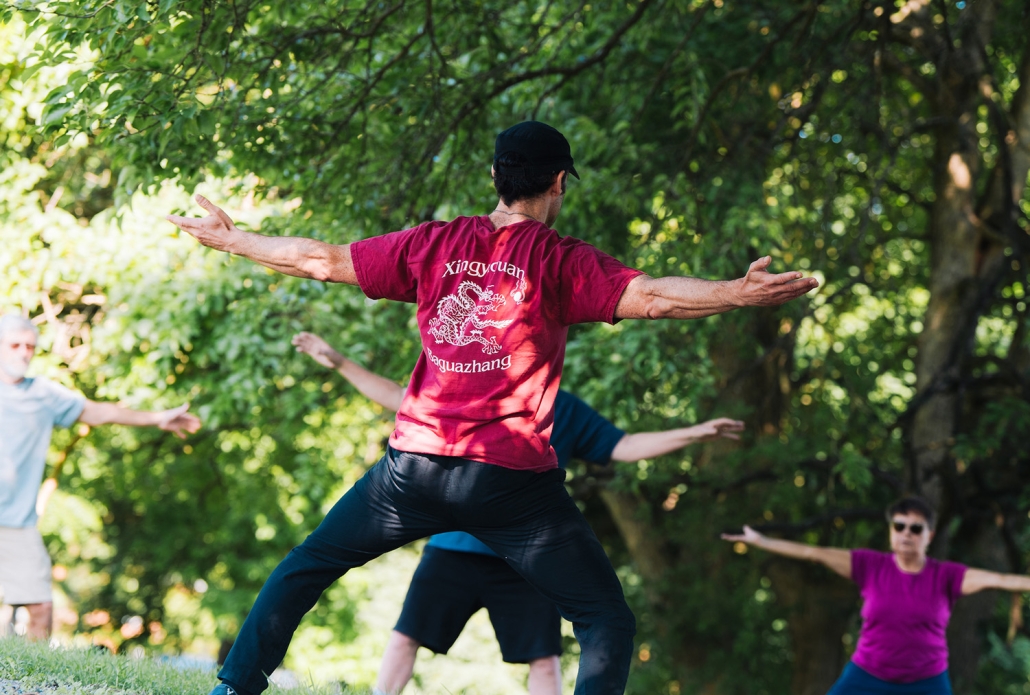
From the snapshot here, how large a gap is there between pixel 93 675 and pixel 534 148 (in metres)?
2.26

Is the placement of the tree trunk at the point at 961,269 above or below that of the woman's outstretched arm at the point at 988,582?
above

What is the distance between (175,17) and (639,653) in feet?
27.8

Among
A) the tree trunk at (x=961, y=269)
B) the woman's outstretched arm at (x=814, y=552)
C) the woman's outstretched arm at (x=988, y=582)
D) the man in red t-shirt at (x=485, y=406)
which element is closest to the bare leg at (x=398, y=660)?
the man in red t-shirt at (x=485, y=406)

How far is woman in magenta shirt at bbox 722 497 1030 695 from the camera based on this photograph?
17.9 ft

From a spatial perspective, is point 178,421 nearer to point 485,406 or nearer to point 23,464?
point 23,464

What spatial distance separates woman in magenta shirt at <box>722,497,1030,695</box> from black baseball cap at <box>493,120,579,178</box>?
3.59 meters

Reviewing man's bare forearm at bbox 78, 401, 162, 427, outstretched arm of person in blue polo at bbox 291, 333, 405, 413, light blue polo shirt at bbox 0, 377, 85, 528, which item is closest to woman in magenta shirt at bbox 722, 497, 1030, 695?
outstretched arm of person in blue polo at bbox 291, 333, 405, 413

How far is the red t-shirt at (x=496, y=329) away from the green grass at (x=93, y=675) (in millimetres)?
1208

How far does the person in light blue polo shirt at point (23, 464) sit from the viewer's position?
5004mm

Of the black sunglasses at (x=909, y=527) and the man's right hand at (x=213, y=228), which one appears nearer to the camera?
the man's right hand at (x=213, y=228)

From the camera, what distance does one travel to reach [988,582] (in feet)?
18.6

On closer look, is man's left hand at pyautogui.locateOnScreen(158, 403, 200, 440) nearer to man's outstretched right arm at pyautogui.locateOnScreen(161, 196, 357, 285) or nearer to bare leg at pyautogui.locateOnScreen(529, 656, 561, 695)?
bare leg at pyautogui.locateOnScreen(529, 656, 561, 695)

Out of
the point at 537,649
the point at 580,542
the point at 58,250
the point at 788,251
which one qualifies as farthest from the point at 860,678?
the point at 58,250

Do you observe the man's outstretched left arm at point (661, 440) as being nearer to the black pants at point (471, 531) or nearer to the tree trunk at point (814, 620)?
the black pants at point (471, 531)
